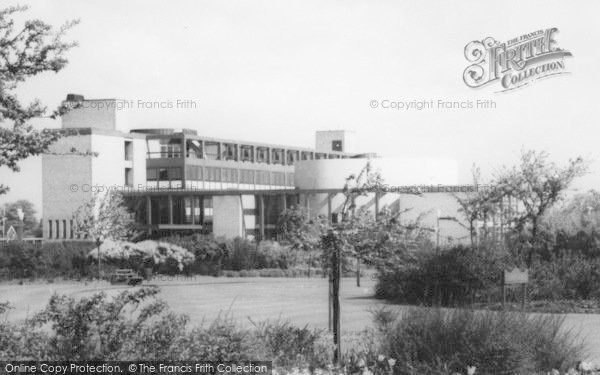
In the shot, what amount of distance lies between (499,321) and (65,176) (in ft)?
230

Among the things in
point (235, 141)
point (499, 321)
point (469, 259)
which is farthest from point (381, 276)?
point (235, 141)

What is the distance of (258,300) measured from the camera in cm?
2897

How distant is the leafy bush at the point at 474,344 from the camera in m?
10.9

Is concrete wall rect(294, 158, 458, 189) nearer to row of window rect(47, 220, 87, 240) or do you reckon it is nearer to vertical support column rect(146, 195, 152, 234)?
vertical support column rect(146, 195, 152, 234)

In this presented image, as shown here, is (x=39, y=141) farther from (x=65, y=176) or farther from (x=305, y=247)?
(x=65, y=176)

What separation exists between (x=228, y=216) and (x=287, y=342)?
2517 inches

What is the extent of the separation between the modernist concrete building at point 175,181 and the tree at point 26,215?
34519mm

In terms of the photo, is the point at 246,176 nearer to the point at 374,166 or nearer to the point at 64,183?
the point at 64,183

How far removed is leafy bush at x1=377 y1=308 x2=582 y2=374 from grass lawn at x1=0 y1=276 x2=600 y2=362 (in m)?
2.45

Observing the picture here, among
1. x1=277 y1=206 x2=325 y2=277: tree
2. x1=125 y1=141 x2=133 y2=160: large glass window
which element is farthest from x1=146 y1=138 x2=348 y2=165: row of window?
x1=277 y1=206 x2=325 y2=277: tree

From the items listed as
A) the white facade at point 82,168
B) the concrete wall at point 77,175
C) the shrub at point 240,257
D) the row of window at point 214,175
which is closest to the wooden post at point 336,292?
the shrub at point 240,257

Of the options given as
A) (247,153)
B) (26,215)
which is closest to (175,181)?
(247,153)

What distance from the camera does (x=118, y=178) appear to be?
80438 mm

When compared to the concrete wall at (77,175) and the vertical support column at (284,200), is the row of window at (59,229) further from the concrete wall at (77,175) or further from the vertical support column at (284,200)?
the vertical support column at (284,200)
